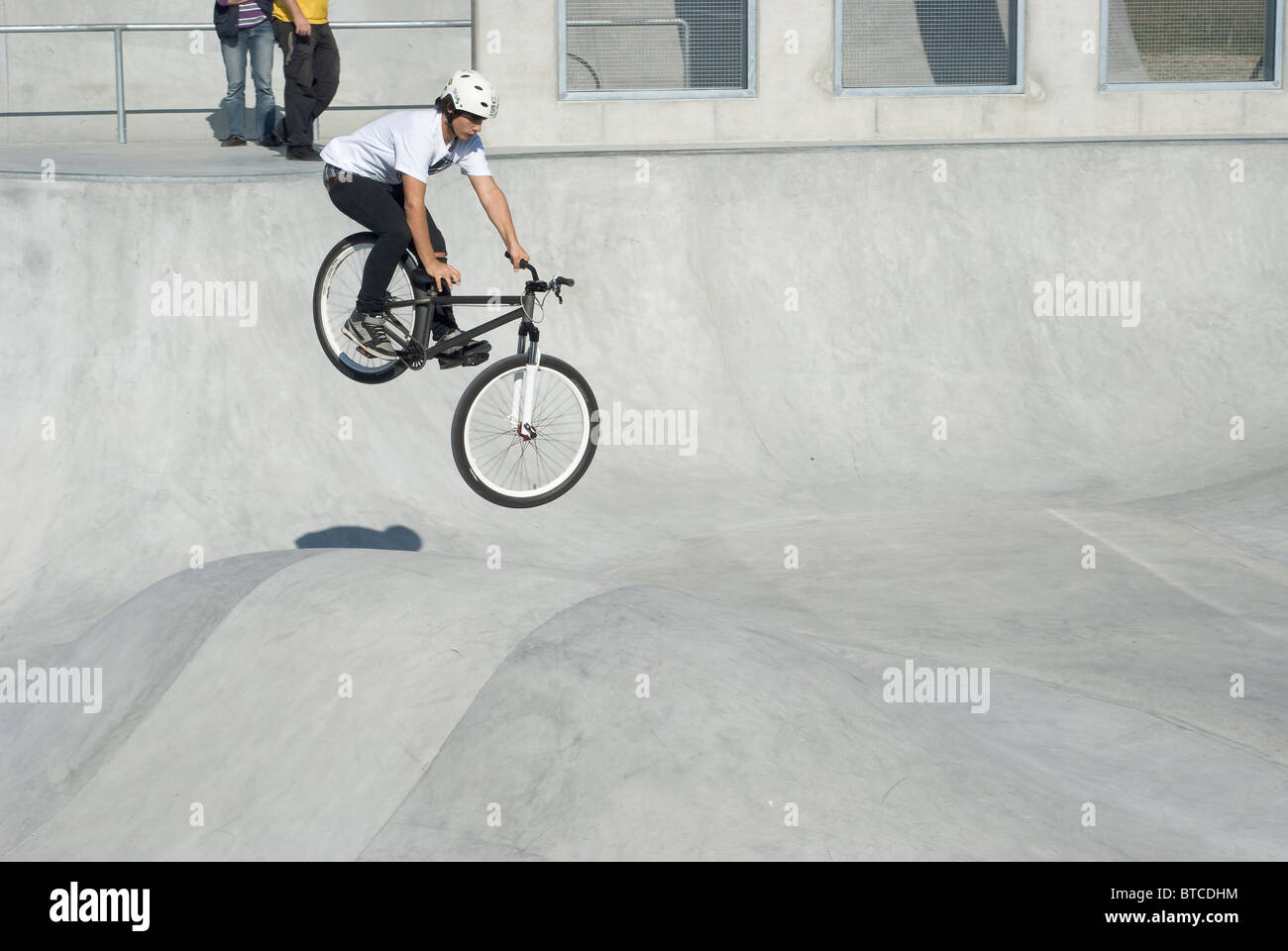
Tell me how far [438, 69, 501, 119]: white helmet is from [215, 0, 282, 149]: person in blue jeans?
8495 millimetres

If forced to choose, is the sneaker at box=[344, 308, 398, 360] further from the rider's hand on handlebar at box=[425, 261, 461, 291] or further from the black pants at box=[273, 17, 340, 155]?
the black pants at box=[273, 17, 340, 155]

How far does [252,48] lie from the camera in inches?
590

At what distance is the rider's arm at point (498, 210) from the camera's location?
6.95m

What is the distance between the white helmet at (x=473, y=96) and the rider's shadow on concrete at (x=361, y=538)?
414cm

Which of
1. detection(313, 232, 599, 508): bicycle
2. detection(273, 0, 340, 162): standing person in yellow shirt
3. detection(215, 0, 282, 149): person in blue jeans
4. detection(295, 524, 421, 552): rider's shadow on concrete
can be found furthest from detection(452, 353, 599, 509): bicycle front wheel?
detection(215, 0, 282, 149): person in blue jeans

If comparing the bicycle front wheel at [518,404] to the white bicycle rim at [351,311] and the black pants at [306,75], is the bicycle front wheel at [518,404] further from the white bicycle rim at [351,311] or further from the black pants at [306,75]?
the black pants at [306,75]

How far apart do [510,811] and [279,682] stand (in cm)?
186

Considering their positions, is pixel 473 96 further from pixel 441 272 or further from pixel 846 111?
pixel 846 111

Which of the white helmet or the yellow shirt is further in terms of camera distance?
the yellow shirt

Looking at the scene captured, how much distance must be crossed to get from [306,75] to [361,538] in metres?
5.00

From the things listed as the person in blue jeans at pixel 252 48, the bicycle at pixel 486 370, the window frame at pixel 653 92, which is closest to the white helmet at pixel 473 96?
the bicycle at pixel 486 370

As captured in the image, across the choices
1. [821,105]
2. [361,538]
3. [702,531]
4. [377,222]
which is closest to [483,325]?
[377,222]

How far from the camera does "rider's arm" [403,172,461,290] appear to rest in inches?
273
